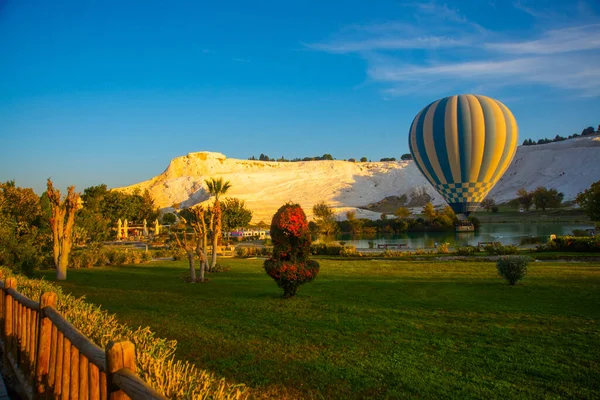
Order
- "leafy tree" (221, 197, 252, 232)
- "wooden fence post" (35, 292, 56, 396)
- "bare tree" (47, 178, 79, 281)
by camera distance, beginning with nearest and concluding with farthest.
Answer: "wooden fence post" (35, 292, 56, 396) < "bare tree" (47, 178, 79, 281) < "leafy tree" (221, 197, 252, 232)

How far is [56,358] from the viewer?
3945mm

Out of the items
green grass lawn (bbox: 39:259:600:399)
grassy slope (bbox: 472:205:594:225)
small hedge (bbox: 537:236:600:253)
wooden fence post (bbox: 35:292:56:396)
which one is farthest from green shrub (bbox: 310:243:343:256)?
grassy slope (bbox: 472:205:594:225)

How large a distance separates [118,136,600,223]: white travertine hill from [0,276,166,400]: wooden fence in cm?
7557

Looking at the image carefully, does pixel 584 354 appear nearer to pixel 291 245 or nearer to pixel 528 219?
pixel 291 245

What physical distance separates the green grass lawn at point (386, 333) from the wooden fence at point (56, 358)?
2218mm

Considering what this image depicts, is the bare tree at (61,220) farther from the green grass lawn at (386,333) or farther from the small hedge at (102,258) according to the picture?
the small hedge at (102,258)

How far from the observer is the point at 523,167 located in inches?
4437

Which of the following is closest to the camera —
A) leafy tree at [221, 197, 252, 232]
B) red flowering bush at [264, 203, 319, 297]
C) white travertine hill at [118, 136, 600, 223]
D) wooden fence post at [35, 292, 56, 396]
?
wooden fence post at [35, 292, 56, 396]

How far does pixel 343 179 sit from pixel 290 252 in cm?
11979

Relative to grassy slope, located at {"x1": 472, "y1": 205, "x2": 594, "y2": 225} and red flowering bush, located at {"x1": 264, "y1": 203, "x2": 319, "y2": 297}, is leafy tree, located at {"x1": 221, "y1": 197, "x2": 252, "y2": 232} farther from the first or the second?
grassy slope, located at {"x1": 472, "y1": 205, "x2": 594, "y2": 225}

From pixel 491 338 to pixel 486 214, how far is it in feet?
248

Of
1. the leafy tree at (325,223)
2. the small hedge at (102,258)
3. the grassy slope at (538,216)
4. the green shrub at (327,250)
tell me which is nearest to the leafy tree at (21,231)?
the small hedge at (102,258)

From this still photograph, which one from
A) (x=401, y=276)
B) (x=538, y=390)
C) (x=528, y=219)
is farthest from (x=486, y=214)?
(x=538, y=390)

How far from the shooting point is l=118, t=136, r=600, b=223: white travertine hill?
10175 centimetres
